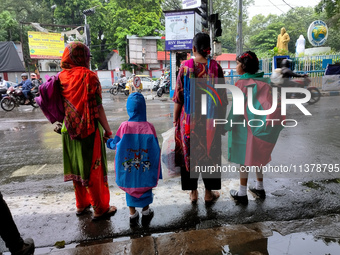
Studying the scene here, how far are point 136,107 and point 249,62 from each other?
129 centimetres

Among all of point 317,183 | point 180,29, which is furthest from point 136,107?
point 180,29

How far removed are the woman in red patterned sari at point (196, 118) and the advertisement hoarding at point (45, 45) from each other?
28.7 metres

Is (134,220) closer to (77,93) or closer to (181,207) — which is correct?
(181,207)

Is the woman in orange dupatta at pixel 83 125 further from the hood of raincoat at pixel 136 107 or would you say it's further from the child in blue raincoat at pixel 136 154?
the hood of raincoat at pixel 136 107

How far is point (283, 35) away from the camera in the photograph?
19.2 meters

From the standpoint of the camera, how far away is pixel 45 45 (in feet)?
91.8

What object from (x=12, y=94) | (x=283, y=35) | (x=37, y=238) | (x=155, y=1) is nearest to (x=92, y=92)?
(x=37, y=238)

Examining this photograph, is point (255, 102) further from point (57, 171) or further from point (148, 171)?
point (57, 171)

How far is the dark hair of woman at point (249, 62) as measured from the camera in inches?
112

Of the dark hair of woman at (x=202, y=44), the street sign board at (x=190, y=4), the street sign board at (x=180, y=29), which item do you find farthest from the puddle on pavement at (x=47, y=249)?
the street sign board at (x=190, y=4)

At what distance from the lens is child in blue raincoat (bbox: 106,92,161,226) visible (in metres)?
2.53

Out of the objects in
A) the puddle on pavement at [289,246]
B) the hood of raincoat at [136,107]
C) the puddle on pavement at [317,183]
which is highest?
the hood of raincoat at [136,107]

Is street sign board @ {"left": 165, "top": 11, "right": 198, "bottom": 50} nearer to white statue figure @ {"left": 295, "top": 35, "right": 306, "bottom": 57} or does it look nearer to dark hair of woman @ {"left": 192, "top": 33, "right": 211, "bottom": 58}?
white statue figure @ {"left": 295, "top": 35, "right": 306, "bottom": 57}

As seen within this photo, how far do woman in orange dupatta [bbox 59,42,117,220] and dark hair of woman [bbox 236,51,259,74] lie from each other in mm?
1518
